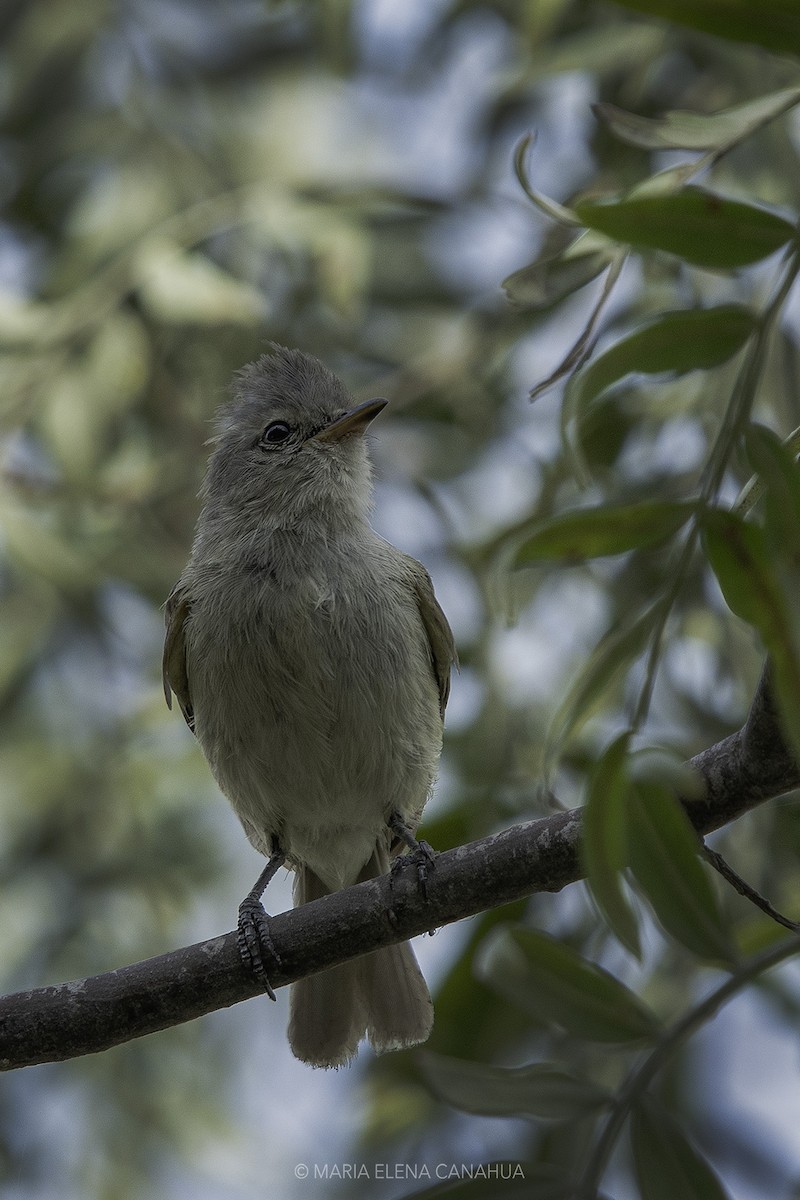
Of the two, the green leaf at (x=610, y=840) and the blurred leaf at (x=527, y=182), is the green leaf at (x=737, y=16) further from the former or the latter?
the green leaf at (x=610, y=840)

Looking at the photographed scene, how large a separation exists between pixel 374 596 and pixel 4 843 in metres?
2.19

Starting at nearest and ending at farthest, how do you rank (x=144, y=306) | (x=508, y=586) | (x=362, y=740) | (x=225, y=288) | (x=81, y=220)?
(x=508, y=586)
(x=362, y=740)
(x=225, y=288)
(x=144, y=306)
(x=81, y=220)

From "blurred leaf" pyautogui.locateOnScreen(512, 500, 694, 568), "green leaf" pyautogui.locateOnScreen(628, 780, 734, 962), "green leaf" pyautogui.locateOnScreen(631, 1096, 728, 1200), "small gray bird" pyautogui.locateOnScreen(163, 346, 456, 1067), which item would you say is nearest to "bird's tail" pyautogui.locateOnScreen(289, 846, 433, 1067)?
"small gray bird" pyautogui.locateOnScreen(163, 346, 456, 1067)

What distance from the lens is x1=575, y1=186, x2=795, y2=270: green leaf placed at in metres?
1.59

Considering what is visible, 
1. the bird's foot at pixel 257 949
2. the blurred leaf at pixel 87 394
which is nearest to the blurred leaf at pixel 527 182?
the bird's foot at pixel 257 949

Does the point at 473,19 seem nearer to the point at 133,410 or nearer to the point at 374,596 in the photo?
the point at 133,410

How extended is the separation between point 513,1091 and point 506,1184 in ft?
0.40

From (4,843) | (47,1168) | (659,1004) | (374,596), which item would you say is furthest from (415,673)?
(47,1168)

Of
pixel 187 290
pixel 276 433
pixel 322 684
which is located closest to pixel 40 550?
pixel 276 433

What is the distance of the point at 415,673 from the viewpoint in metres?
3.67

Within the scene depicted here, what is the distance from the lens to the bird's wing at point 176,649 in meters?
3.80

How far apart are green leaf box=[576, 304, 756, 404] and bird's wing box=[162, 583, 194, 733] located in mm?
2279

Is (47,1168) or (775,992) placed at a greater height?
(775,992)

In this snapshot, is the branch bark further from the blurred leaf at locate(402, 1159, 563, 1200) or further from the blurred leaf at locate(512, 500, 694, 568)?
the blurred leaf at locate(512, 500, 694, 568)
